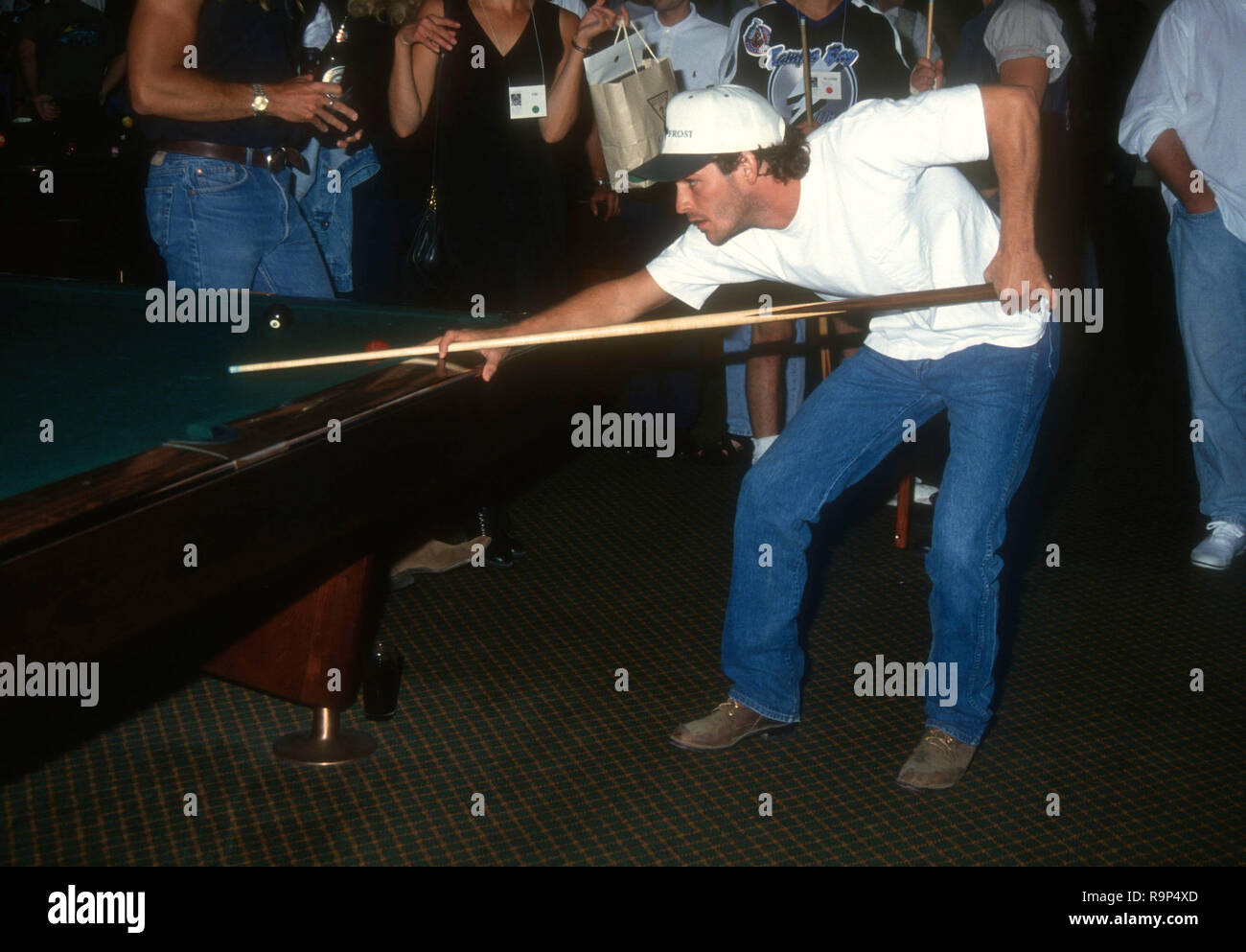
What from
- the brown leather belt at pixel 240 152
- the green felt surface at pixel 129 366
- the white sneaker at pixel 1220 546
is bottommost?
the white sneaker at pixel 1220 546

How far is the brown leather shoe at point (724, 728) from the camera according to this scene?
261 centimetres

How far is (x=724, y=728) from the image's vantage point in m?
2.62

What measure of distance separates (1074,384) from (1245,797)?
11.5 ft

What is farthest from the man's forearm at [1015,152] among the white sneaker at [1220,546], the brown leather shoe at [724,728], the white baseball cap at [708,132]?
the white sneaker at [1220,546]

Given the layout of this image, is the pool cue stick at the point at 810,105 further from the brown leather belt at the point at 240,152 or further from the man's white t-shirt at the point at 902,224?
the brown leather belt at the point at 240,152

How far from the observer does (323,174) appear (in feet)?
12.5

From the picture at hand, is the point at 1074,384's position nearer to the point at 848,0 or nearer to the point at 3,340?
the point at 848,0

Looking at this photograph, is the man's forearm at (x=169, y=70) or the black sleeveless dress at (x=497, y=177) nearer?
the man's forearm at (x=169, y=70)

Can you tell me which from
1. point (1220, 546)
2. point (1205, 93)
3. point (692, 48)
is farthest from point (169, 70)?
point (1220, 546)

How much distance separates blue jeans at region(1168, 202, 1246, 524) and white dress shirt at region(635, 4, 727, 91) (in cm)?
169

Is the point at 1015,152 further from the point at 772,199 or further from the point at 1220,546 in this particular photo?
the point at 1220,546

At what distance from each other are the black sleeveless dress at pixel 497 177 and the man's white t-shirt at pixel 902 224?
1.34 m
